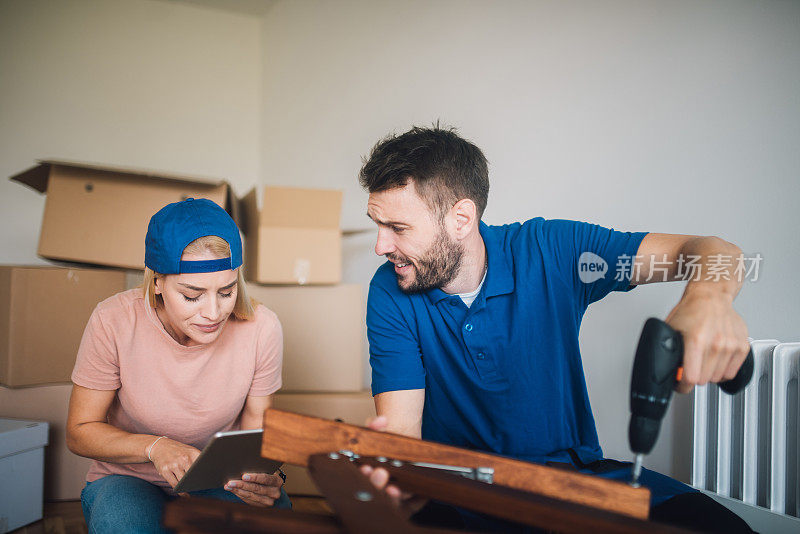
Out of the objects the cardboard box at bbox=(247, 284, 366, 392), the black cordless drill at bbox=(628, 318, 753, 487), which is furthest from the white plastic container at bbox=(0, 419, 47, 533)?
the black cordless drill at bbox=(628, 318, 753, 487)

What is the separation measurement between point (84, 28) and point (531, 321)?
289cm

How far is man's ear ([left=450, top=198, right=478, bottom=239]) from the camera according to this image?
129 centimetres

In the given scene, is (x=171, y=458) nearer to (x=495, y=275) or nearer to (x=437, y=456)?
(x=437, y=456)

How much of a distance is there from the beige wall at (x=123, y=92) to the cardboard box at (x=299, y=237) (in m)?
1.30

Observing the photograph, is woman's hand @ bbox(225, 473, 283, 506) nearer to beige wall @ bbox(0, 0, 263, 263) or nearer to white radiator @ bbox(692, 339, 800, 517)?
white radiator @ bbox(692, 339, 800, 517)

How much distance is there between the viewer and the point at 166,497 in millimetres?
1260

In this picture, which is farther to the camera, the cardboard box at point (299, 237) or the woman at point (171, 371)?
the cardboard box at point (299, 237)

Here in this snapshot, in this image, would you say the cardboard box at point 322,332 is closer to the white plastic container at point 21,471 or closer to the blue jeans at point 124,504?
the blue jeans at point 124,504

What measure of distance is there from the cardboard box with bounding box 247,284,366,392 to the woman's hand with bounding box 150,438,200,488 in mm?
875

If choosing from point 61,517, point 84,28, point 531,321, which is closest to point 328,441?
point 531,321

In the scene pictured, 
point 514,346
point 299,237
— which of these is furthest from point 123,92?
point 514,346

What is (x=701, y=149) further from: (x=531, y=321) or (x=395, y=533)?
(x=395, y=533)

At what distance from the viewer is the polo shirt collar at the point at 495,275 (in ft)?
4.11

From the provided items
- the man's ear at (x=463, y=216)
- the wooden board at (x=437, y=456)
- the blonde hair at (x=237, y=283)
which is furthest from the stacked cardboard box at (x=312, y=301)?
the wooden board at (x=437, y=456)
